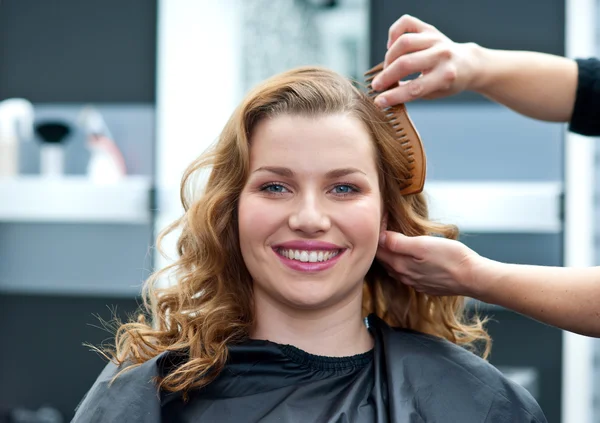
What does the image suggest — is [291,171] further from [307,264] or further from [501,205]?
[501,205]

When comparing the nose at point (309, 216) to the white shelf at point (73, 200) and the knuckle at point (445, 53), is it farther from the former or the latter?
the white shelf at point (73, 200)

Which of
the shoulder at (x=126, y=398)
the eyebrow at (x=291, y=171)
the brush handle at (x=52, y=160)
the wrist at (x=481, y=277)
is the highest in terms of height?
the brush handle at (x=52, y=160)

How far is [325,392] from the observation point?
1.60 m

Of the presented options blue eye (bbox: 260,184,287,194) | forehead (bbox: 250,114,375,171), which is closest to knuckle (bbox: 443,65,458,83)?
forehead (bbox: 250,114,375,171)

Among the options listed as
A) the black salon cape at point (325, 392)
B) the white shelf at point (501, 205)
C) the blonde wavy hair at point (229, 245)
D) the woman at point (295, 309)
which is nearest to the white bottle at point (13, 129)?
the white shelf at point (501, 205)

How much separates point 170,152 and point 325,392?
2561 mm

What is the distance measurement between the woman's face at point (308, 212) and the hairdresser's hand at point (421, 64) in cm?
15

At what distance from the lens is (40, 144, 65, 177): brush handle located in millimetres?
4094

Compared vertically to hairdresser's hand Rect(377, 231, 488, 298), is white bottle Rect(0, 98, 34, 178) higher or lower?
higher

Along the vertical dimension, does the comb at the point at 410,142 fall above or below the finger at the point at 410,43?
below

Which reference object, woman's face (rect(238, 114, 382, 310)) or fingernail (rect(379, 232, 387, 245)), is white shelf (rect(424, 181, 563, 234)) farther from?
woman's face (rect(238, 114, 382, 310))

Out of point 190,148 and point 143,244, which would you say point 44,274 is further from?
point 190,148

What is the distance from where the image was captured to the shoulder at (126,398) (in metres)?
1.48

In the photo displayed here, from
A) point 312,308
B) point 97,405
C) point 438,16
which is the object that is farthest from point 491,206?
point 97,405
